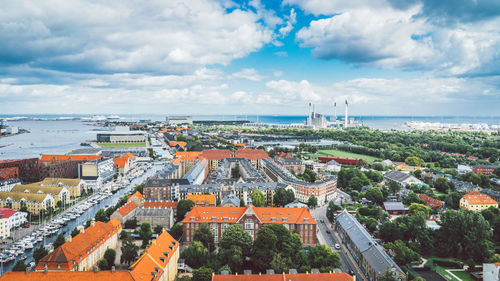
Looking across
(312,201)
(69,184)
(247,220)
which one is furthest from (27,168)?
(312,201)

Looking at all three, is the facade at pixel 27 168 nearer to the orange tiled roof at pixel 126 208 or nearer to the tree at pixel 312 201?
the orange tiled roof at pixel 126 208

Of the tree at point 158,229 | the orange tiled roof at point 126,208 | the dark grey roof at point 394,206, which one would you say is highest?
the orange tiled roof at point 126,208

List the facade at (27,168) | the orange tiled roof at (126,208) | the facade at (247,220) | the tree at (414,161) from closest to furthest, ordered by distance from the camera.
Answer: the facade at (247,220)
the orange tiled roof at (126,208)
the facade at (27,168)
the tree at (414,161)

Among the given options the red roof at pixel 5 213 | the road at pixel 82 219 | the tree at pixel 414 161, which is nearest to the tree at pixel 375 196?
the road at pixel 82 219

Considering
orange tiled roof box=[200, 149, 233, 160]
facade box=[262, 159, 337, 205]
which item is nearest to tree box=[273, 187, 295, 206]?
facade box=[262, 159, 337, 205]

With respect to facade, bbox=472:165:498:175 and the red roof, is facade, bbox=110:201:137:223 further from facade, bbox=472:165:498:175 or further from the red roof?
facade, bbox=472:165:498:175

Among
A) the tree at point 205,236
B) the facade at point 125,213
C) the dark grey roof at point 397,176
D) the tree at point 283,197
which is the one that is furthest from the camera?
the dark grey roof at point 397,176

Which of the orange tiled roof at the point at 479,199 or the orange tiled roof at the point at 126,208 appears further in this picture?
the orange tiled roof at the point at 479,199

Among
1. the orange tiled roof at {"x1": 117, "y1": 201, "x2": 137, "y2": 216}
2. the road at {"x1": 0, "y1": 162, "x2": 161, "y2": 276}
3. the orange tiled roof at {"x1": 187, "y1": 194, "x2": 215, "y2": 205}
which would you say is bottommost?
the road at {"x1": 0, "y1": 162, "x2": 161, "y2": 276}

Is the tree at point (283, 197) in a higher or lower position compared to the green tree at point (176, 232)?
higher
